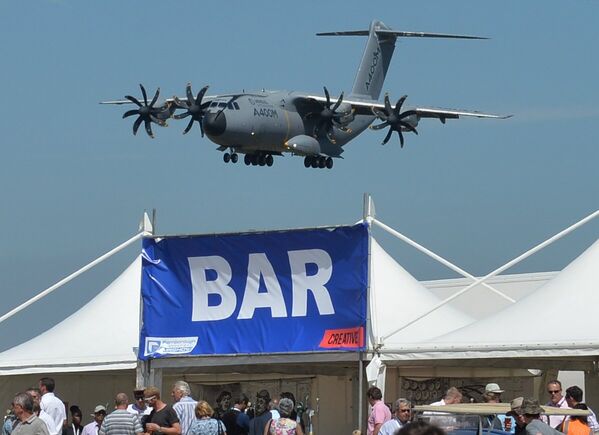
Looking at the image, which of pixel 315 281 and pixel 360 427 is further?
pixel 315 281

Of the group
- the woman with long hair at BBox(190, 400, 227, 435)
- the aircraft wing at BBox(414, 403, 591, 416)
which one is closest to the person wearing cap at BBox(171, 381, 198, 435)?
the woman with long hair at BBox(190, 400, 227, 435)

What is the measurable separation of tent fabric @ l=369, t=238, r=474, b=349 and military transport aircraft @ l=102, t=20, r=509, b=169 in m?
21.2

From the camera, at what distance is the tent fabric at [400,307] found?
16.0 metres

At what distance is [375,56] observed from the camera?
179 ft

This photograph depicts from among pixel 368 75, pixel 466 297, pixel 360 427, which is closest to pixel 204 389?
pixel 466 297

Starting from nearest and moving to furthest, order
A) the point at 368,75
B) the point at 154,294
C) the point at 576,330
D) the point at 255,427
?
the point at 255,427, the point at 576,330, the point at 154,294, the point at 368,75

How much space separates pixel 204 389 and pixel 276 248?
7.40 m

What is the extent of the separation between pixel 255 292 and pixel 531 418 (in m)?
7.61

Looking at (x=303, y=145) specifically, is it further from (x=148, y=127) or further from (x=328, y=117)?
(x=148, y=127)

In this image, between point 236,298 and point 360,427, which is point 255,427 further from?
point 236,298

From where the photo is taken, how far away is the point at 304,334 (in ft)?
51.7

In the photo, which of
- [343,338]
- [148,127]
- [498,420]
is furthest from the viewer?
[148,127]

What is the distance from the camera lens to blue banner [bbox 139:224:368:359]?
15609mm

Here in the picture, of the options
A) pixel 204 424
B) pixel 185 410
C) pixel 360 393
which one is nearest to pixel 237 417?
pixel 185 410
